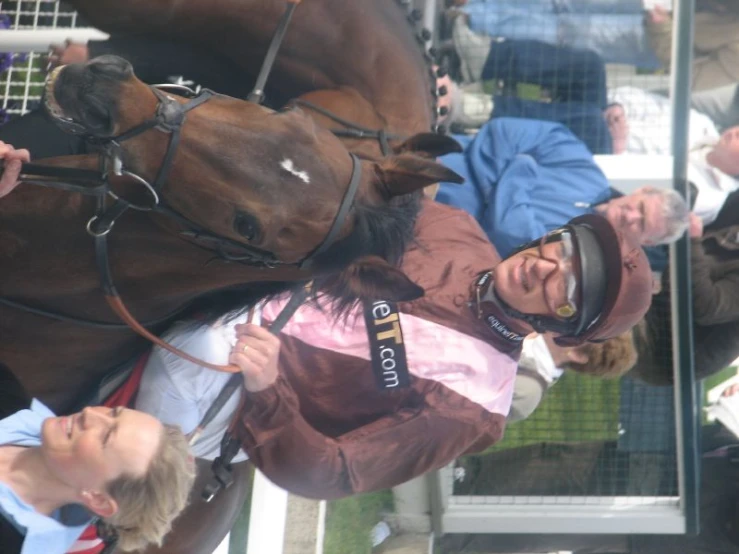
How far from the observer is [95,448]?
2109 mm

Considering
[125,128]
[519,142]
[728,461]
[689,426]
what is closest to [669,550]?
[728,461]

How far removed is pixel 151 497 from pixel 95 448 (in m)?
0.19

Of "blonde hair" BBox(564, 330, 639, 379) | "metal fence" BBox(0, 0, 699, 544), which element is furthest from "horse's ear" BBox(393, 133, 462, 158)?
"metal fence" BBox(0, 0, 699, 544)

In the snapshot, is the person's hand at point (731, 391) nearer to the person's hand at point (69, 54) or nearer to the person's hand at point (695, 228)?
the person's hand at point (695, 228)

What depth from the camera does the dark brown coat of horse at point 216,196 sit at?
185 centimetres

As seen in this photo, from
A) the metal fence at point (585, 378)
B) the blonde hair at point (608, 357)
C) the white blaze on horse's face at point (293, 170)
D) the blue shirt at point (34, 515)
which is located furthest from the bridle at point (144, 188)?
the metal fence at point (585, 378)

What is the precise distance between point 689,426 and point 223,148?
309cm

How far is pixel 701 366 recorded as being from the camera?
4.11m

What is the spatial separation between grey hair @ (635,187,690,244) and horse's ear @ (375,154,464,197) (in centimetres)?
180

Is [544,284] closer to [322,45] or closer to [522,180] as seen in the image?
[322,45]

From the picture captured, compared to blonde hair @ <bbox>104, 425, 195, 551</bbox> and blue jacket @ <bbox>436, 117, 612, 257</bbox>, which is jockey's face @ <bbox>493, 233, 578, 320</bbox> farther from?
blonde hair @ <bbox>104, 425, 195, 551</bbox>

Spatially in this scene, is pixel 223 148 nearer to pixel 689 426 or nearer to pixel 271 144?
pixel 271 144

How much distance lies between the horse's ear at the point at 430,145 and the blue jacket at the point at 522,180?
130cm

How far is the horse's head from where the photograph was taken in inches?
68.0
